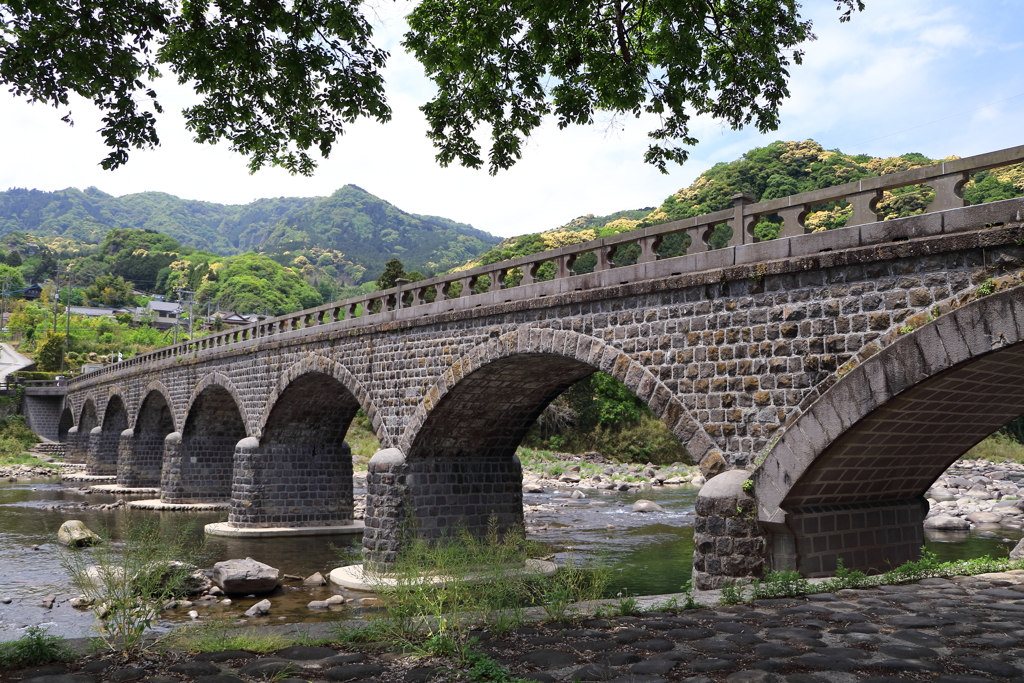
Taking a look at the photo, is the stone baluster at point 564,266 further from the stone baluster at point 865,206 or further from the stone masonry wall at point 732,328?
the stone baluster at point 865,206

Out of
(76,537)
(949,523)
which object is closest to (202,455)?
(76,537)

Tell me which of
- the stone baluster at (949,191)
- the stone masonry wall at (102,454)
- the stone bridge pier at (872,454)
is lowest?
the stone masonry wall at (102,454)

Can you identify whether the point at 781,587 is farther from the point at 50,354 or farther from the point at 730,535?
the point at 50,354

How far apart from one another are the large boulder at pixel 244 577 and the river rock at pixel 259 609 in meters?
1.18

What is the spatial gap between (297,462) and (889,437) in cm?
1747

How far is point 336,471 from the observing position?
23.5 metres

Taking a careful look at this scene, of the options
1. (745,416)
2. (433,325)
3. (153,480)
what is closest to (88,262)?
(153,480)

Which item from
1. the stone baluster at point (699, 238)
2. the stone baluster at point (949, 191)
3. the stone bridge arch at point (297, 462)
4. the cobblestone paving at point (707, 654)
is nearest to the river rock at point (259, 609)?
the cobblestone paving at point (707, 654)

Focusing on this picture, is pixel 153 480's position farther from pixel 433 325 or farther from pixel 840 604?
pixel 840 604

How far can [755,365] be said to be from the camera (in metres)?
9.24

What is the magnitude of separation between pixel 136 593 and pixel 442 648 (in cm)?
275

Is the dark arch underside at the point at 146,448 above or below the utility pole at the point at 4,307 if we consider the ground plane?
below

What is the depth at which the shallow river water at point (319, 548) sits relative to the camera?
42.2 ft

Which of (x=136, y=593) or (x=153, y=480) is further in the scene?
(x=153, y=480)
